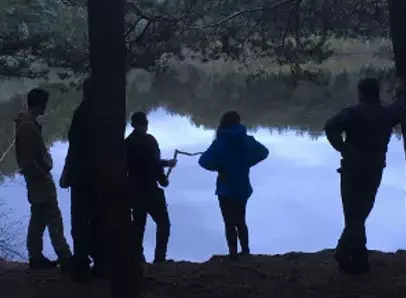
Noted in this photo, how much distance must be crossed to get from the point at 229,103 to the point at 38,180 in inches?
774

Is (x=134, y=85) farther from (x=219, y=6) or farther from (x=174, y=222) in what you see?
(x=219, y=6)

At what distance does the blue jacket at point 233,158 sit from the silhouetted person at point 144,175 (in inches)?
13.5

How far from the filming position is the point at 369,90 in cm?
516

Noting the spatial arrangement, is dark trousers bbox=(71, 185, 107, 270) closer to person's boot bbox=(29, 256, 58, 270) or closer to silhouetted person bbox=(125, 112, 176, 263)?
silhouetted person bbox=(125, 112, 176, 263)

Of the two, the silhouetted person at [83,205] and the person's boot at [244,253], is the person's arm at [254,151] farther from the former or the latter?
the silhouetted person at [83,205]

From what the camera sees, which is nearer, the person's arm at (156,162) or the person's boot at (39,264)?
the person's arm at (156,162)

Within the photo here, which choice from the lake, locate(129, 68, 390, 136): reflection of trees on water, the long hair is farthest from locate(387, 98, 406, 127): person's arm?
locate(129, 68, 390, 136): reflection of trees on water

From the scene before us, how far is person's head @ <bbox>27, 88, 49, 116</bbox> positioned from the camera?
541 centimetres

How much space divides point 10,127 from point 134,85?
10817 millimetres

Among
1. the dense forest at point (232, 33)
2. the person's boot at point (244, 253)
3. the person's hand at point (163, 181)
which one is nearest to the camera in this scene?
the person's hand at point (163, 181)

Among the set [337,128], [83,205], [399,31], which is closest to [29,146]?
[83,205]

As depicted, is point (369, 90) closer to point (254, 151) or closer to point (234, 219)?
point (254, 151)

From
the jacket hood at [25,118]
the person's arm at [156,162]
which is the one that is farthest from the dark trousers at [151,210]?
the jacket hood at [25,118]

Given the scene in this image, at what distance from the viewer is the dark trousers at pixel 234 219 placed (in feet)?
20.0
